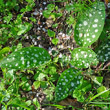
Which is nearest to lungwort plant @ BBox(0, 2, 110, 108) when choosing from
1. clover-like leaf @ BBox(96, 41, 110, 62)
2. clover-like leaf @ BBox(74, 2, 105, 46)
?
clover-like leaf @ BBox(74, 2, 105, 46)

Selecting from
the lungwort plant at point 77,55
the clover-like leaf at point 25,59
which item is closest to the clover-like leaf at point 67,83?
the lungwort plant at point 77,55

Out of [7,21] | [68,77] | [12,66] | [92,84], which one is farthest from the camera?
[7,21]

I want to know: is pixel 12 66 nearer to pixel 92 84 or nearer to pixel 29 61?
pixel 29 61

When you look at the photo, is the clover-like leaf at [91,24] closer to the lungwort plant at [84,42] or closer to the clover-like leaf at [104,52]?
Answer: the lungwort plant at [84,42]

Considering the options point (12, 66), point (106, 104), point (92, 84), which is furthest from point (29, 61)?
point (106, 104)

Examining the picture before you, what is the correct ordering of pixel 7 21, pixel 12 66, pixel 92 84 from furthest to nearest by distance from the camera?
pixel 7 21 < pixel 92 84 < pixel 12 66
